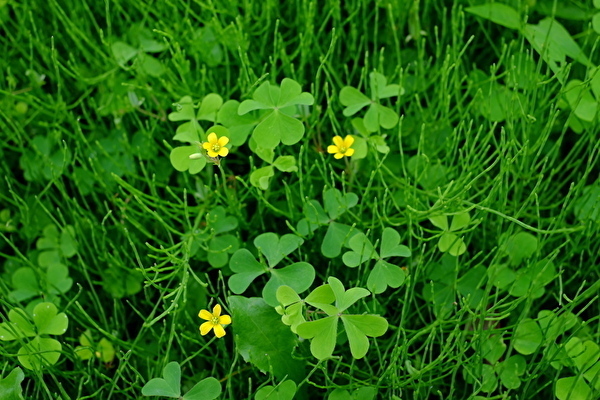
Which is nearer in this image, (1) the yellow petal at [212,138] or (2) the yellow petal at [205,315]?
(2) the yellow petal at [205,315]

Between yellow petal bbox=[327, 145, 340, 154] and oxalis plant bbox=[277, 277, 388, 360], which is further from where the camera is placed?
yellow petal bbox=[327, 145, 340, 154]

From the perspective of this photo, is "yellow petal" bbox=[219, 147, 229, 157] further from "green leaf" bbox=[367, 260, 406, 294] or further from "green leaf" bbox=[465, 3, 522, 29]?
"green leaf" bbox=[465, 3, 522, 29]

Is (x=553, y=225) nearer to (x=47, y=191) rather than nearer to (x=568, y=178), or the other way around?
(x=568, y=178)

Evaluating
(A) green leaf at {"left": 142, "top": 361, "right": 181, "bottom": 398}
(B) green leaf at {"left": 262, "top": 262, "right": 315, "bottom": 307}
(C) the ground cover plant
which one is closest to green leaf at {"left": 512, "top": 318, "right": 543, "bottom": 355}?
(C) the ground cover plant

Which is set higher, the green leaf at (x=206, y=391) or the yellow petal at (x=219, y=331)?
the yellow petal at (x=219, y=331)

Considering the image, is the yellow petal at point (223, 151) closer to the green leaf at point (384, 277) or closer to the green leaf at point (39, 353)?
the green leaf at point (384, 277)

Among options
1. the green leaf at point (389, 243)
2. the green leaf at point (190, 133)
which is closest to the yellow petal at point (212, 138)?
the green leaf at point (190, 133)

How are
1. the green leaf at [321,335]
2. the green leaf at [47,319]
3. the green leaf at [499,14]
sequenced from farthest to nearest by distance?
the green leaf at [499,14]
the green leaf at [47,319]
the green leaf at [321,335]
